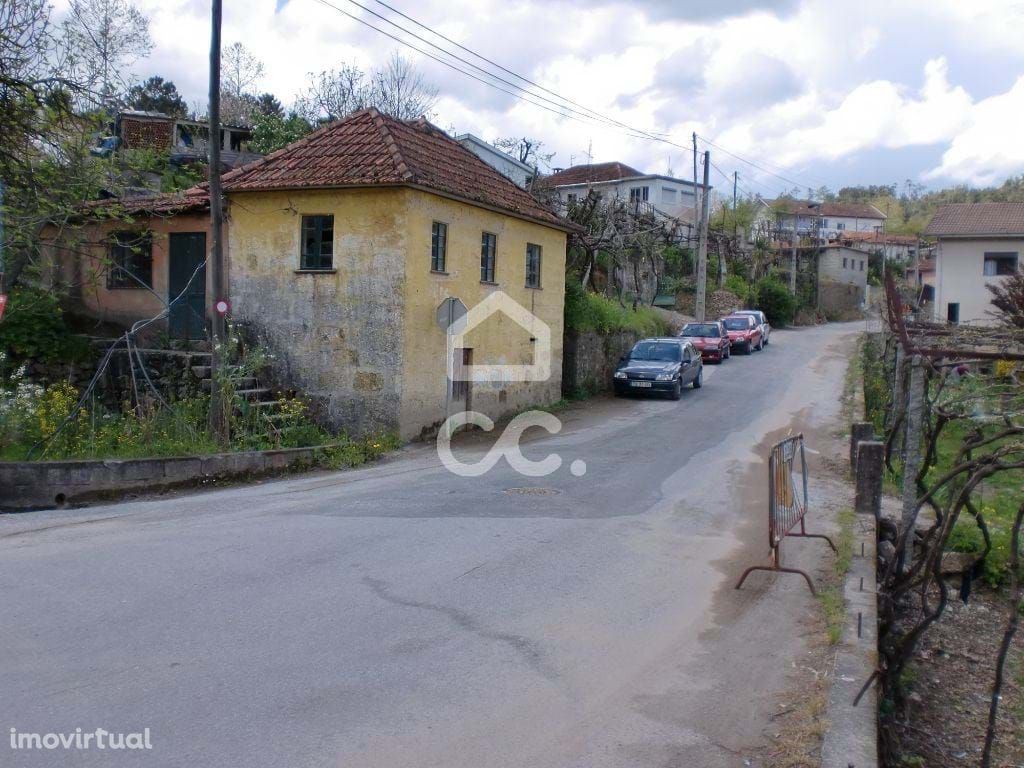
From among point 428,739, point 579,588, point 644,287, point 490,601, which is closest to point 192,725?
point 428,739

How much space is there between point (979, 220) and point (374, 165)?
34260mm

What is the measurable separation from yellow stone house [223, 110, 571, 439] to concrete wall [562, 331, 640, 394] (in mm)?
5604

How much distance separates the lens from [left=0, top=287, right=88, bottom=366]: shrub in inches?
694

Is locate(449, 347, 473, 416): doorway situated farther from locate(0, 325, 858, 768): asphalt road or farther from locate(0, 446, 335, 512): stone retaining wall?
locate(0, 325, 858, 768): asphalt road

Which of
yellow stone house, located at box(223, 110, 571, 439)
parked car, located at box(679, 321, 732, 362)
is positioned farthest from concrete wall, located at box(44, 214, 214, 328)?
parked car, located at box(679, 321, 732, 362)

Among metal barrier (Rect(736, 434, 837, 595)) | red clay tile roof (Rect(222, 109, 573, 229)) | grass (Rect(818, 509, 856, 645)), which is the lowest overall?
grass (Rect(818, 509, 856, 645))

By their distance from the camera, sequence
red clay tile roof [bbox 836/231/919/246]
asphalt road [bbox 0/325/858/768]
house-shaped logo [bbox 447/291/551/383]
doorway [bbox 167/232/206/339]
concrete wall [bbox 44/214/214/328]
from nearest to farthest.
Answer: asphalt road [bbox 0/325/858/768], house-shaped logo [bbox 447/291/551/383], doorway [bbox 167/232/206/339], concrete wall [bbox 44/214/214/328], red clay tile roof [bbox 836/231/919/246]

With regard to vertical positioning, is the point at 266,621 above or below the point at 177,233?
below

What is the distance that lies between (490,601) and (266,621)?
1814 millimetres

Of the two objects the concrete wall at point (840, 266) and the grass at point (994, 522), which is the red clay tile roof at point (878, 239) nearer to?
the concrete wall at point (840, 266)

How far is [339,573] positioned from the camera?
799 centimetres

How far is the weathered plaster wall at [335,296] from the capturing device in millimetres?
16750

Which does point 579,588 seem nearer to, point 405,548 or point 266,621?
point 405,548

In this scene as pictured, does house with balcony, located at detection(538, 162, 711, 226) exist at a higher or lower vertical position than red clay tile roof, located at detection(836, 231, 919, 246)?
higher
